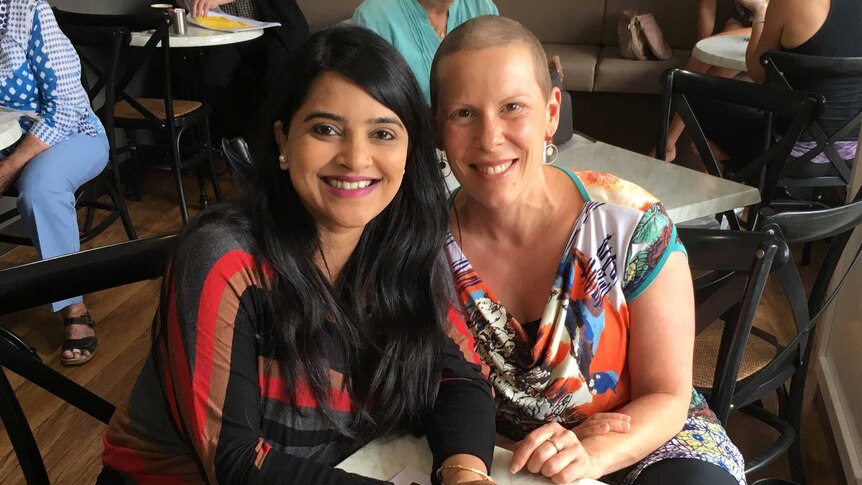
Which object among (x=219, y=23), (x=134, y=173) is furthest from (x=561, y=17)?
(x=134, y=173)

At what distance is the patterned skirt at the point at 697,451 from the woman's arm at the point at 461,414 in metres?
0.26

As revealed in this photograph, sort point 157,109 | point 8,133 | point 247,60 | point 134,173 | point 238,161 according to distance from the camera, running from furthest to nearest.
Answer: point 247,60 < point 134,173 < point 157,109 < point 8,133 < point 238,161

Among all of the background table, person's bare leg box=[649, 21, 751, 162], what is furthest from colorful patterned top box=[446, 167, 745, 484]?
person's bare leg box=[649, 21, 751, 162]

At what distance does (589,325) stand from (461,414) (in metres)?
0.26

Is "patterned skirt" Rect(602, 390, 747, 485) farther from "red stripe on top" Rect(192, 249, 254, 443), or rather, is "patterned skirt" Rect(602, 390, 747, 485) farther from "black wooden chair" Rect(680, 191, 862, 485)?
"red stripe on top" Rect(192, 249, 254, 443)

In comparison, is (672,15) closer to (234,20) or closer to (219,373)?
(234,20)

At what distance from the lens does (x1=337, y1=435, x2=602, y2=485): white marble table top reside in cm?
104

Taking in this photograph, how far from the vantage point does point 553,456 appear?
1053 mm

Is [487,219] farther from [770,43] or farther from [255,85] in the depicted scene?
[255,85]

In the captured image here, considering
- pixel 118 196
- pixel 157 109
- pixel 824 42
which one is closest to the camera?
pixel 824 42

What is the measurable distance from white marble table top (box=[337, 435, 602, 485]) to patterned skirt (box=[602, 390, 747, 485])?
26 cm

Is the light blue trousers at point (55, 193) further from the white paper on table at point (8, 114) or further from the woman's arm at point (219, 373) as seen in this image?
the woman's arm at point (219, 373)

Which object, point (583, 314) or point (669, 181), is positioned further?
point (669, 181)

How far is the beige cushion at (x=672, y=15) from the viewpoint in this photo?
497cm
